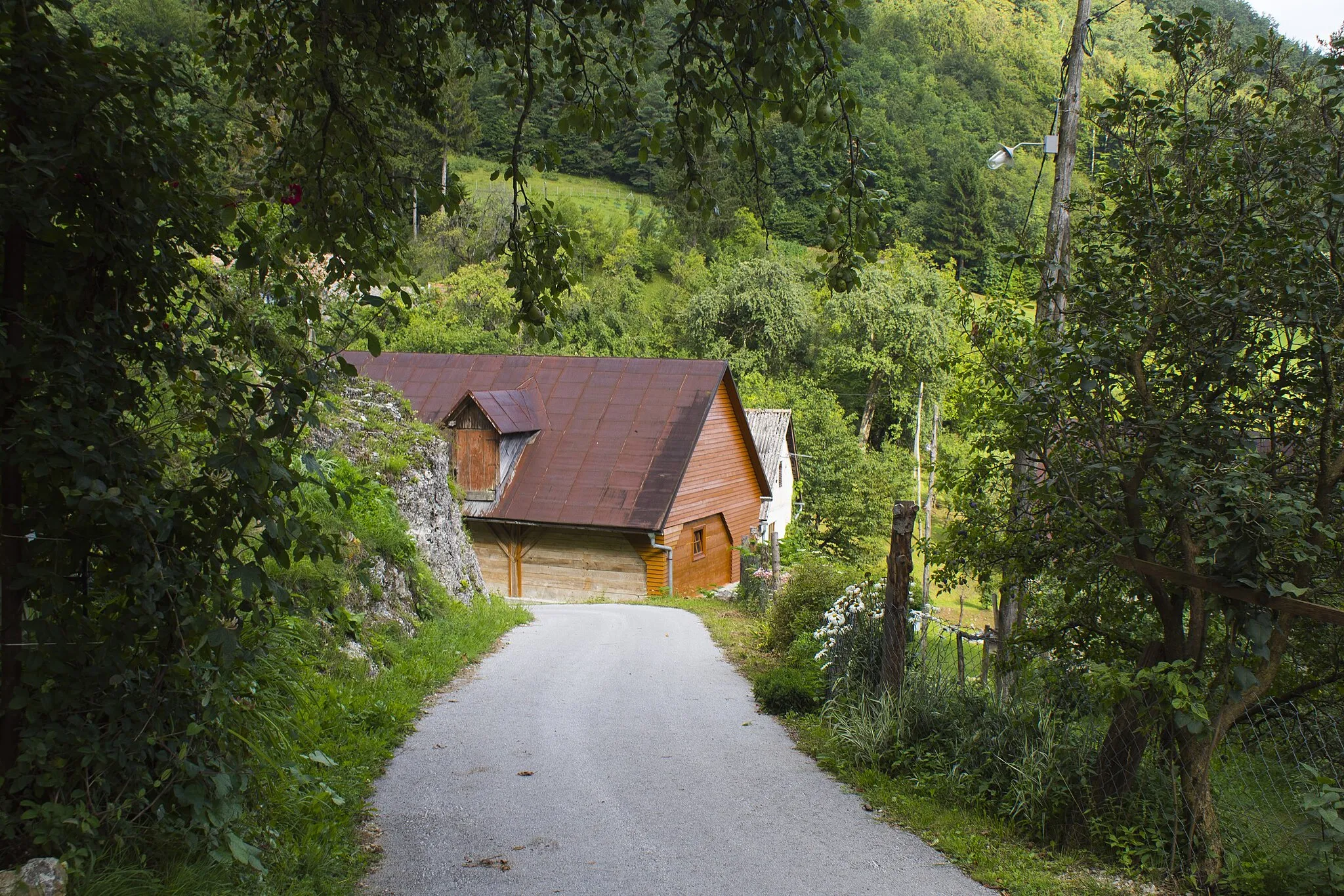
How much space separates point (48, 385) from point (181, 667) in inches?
42.3

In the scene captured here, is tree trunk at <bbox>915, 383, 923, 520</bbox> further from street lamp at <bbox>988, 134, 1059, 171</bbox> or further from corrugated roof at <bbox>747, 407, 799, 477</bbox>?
street lamp at <bbox>988, 134, 1059, 171</bbox>

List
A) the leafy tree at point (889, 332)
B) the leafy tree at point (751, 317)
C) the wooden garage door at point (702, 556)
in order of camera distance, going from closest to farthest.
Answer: the wooden garage door at point (702, 556)
the leafy tree at point (751, 317)
the leafy tree at point (889, 332)

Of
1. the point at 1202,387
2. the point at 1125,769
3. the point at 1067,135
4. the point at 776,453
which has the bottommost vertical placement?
the point at 1125,769

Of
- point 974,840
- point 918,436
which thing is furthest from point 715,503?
point 918,436

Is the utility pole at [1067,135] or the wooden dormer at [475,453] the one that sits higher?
the utility pole at [1067,135]

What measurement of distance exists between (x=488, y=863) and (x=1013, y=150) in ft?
32.2

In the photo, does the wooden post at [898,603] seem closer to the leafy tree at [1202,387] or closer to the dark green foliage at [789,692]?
the dark green foliage at [789,692]

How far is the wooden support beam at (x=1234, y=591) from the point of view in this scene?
4293mm

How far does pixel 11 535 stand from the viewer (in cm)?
311

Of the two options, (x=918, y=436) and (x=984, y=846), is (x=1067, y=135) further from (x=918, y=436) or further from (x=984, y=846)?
(x=918, y=436)

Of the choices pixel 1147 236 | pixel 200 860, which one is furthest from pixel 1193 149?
pixel 200 860

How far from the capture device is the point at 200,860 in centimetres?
377

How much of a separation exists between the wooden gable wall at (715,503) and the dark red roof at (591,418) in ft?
1.84

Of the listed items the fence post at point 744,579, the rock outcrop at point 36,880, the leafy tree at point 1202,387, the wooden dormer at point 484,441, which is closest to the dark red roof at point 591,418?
the wooden dormer at point 484,441
